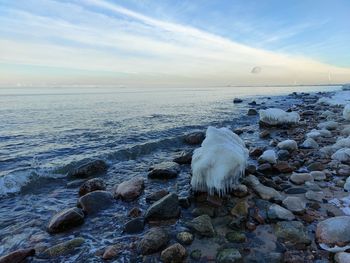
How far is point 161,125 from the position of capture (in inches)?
859

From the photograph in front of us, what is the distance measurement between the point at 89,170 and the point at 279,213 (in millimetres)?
7075

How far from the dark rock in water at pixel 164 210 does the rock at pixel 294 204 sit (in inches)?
103

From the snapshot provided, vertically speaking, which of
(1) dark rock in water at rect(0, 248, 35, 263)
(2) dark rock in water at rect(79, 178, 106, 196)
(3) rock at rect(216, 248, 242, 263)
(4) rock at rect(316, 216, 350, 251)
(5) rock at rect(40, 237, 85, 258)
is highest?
(4) rock at rect(316, 216, 350, 251)

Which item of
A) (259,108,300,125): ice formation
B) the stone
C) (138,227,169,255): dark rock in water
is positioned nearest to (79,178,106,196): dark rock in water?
(138,227,169,255): dark rock in water

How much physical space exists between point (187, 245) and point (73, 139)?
1282 cm

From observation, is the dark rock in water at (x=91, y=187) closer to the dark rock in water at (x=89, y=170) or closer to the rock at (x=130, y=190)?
the rock at (x=130, y=190)

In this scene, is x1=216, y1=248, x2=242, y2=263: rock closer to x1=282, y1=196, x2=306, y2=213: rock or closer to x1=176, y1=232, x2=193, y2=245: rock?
x1=176, y1=232, x2=193, y2=245: rock

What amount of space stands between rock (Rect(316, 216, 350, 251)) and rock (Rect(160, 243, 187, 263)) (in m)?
2.55

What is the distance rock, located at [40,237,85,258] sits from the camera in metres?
5.28

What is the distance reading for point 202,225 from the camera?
587 centimetres

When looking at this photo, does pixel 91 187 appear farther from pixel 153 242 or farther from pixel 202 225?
pixel 202 225

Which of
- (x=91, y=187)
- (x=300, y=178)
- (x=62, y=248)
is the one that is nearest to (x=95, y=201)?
(x=91, y=187)

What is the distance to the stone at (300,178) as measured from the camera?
816 cm

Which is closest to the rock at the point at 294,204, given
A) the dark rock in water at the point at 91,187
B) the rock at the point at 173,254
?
the rock at the point at 173,254
